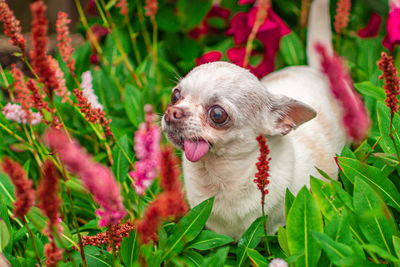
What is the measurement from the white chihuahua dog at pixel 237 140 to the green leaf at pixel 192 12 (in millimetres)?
1636

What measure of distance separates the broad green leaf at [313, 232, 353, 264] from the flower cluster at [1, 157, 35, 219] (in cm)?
100

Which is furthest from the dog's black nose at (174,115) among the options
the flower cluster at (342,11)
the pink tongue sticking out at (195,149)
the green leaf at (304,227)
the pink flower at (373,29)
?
the pink flower at (373,29)

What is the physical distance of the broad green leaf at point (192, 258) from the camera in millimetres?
1858

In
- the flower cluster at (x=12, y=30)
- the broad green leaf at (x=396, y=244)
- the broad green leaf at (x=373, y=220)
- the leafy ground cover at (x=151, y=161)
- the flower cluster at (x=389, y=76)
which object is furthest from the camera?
the broad green leaf at (x=373, y=220)

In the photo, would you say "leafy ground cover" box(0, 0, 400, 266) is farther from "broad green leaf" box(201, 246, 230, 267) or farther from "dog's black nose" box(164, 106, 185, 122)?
"dog's black nose" box(164, 106, 185, 122)

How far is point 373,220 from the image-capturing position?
1675mm

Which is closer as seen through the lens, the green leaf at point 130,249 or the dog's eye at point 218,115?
the green leaf at point 130,249

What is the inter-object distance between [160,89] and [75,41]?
150 cm

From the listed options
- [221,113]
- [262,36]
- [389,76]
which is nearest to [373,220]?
[389,76]

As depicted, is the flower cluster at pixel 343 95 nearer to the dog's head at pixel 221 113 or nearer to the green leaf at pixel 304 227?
the green leaf at pixel 304 227

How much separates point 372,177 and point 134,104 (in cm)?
169

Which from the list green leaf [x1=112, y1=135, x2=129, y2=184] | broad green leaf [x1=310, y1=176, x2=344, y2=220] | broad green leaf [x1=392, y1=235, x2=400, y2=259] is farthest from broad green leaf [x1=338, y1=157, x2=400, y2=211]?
green leaf [x1=112, y1=135, x2=129, y2=184]

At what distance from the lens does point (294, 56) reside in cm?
341

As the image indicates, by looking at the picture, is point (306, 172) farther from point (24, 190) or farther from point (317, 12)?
point (24, 190)
